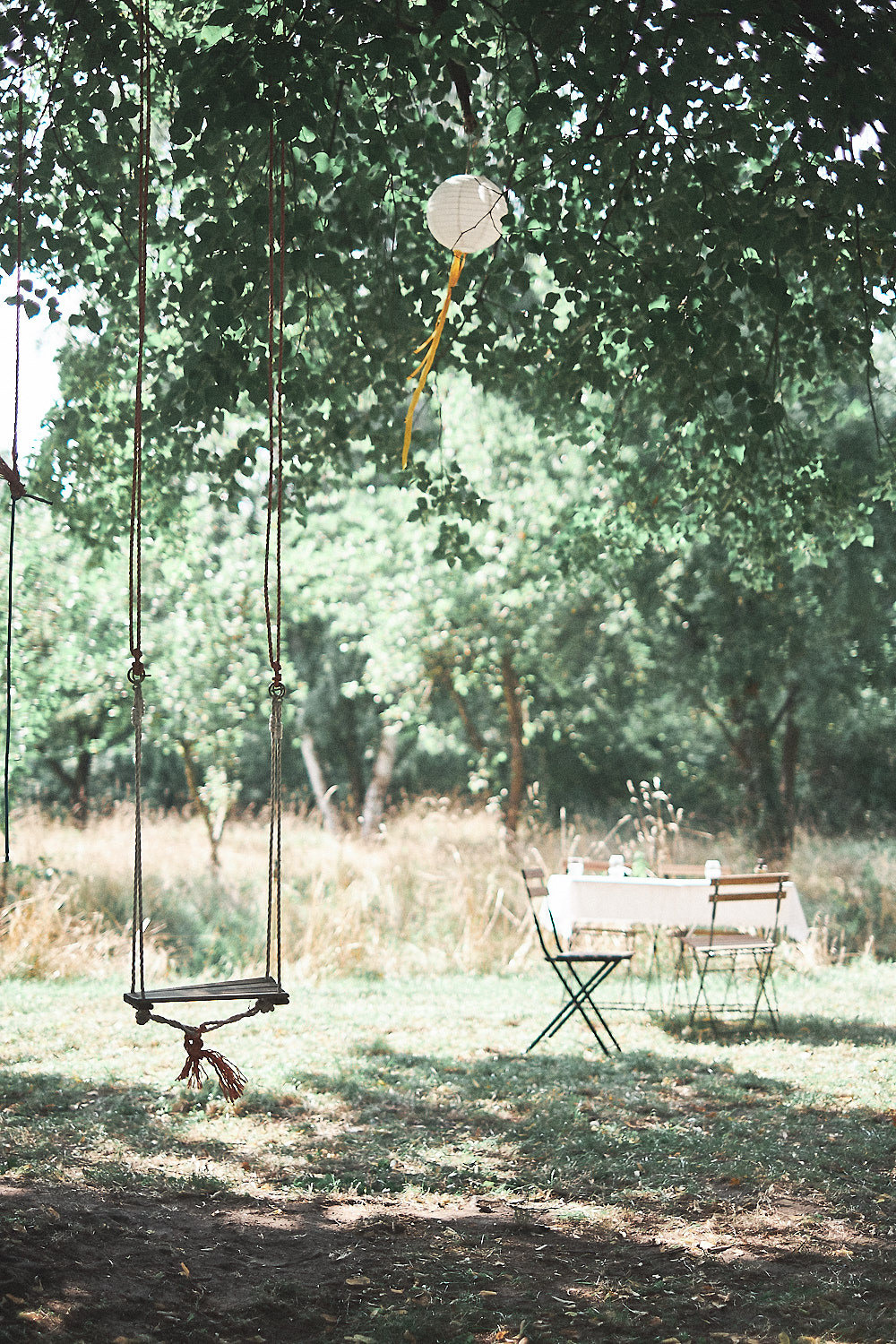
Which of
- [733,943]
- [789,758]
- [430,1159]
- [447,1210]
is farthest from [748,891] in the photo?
[789,758]

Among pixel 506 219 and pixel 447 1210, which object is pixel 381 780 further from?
pixel 447 1210

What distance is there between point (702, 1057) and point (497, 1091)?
1.41 m

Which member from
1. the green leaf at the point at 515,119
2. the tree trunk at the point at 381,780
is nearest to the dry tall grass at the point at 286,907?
the green leaf at the point at 515,119

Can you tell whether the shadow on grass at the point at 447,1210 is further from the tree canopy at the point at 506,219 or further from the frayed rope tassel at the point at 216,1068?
the tree canopy at the point at 506,219

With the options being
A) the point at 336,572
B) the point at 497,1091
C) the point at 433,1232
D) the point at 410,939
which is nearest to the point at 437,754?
the point at 336,572

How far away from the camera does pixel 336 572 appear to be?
47.8 ft

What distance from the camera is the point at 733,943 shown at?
7.11m

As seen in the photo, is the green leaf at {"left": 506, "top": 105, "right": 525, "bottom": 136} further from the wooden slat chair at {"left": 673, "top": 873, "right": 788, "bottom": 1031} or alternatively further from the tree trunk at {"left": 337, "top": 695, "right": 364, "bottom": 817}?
the tree trunk at {"left": 337, "top": 695, "right": 364, "bottom": 817}

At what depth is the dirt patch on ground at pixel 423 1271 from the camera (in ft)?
10.0

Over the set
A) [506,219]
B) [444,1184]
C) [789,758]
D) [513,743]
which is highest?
[506,219]

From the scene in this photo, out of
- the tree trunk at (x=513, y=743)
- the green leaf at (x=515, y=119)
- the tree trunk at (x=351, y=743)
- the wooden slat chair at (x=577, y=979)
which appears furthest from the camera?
the tree trunk at (x=351, y=743)

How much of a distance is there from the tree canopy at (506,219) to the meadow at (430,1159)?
304 centimetres

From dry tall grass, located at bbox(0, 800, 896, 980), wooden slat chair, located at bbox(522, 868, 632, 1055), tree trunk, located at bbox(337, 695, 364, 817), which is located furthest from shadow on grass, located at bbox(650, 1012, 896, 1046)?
tree trunk, located at bbox(337, 695, 364, 817)

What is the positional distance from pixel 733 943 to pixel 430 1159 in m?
3.16
